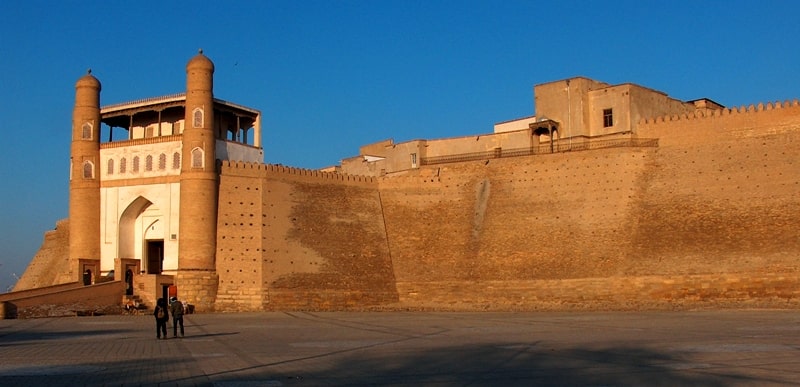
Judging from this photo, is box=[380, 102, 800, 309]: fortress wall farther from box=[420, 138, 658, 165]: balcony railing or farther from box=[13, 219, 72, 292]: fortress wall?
box=[13, 219, 72, 292]: fortress wall

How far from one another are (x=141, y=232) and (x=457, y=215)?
12.1m

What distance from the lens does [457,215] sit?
35.6 m

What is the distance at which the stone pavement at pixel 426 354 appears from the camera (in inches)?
424

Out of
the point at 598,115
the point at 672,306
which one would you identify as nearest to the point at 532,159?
the point at 598,115

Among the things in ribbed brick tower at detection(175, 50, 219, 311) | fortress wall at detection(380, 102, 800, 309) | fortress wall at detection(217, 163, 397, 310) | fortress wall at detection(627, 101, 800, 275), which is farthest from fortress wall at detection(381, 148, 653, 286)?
ribbed brick tower at detection(175, 50, 219, 311)

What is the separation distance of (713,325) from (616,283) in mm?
10793

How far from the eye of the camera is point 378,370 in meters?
11.7

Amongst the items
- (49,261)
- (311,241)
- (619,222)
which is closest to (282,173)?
(311,241)

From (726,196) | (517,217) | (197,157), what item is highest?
(197,157)

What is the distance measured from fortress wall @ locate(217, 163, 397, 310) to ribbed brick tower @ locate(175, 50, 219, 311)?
1.79ft

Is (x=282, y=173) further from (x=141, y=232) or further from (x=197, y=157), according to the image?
(x=141, y=232)

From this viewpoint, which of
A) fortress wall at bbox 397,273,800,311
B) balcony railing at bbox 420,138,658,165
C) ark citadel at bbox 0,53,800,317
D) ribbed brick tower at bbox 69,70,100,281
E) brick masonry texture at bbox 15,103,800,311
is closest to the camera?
fortress wall at bbox 397,273,800,311

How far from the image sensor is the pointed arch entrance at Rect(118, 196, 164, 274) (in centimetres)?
3472

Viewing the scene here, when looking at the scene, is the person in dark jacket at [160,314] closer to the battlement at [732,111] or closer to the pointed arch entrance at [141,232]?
the pointed arch entrance at [141,232]
